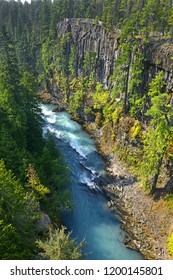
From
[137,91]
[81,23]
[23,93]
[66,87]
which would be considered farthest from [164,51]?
[81,23]

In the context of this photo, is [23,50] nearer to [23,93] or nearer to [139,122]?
[23,93]

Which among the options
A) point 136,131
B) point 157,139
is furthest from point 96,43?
point 157,139

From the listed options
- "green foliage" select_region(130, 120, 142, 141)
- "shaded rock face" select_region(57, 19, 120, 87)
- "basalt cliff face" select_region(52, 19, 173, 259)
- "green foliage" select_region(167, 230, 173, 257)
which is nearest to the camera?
"green foliage" select_region(167, 230, 173, 257)

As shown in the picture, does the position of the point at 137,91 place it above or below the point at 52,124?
above

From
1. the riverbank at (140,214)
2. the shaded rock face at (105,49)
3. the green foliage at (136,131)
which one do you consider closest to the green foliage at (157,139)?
the riverbank at (140,214)

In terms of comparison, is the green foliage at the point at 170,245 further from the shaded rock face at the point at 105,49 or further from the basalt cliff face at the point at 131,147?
the shaded rock face at the point at 105,49

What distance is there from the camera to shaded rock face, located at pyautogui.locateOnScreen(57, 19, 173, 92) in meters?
40.9

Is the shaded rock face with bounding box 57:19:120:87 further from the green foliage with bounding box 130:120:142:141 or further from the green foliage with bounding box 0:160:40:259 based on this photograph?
the green foliage with bounding box 0:160:40:259

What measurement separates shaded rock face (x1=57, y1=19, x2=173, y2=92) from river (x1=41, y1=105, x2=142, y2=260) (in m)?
15.6

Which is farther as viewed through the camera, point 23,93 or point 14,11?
point 14,11

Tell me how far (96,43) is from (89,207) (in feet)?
145

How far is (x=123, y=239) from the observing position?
3044 cm

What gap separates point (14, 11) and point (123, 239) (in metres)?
108

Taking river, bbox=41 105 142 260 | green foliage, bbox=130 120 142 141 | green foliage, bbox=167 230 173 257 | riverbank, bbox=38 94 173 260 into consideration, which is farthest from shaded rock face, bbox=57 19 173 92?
green foliage, bbox=167 230 173 257
